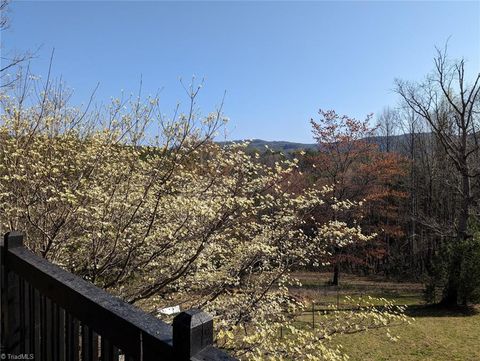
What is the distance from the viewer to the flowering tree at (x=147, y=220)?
4383mm

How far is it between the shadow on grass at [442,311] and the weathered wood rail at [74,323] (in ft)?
48.1

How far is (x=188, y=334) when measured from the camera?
1034 millimetres

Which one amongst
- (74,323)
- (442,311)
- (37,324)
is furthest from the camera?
(442,311)

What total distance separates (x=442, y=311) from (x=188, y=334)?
16316 millimetres

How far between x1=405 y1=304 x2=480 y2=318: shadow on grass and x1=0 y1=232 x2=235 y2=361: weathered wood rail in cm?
1465

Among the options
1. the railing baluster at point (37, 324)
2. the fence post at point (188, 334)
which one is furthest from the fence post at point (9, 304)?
the fence post at point (188, 334)

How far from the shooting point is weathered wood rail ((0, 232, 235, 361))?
1090mm

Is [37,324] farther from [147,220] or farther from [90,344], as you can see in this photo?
[147,220]

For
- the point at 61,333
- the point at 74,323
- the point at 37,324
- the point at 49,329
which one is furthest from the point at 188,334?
the point at 37,324

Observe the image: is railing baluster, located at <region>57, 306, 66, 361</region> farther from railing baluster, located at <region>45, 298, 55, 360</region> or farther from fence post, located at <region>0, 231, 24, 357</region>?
fence post, located at <region>0, 231, 24, 357</region>

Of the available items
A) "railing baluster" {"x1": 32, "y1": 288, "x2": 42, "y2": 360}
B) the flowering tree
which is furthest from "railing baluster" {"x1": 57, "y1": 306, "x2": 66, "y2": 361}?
the flowering tree

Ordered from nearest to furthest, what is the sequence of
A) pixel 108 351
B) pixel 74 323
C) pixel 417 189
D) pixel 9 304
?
pixel 108 351 < pixel 74 323 < pixel 9 304 < pixel 417 189


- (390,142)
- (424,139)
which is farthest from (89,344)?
(390,142)

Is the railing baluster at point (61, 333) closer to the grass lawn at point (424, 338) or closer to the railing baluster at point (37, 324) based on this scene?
the railing baluster at point (37, 324)
